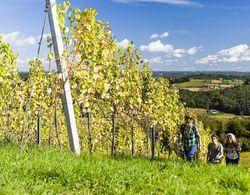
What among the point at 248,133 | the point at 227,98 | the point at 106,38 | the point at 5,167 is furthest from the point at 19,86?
the point at 227,98

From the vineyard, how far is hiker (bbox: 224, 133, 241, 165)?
3.86m

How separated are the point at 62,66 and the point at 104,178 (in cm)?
365

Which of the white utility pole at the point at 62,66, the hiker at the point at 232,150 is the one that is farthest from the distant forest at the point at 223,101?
the white utility pole at the point at 62,66

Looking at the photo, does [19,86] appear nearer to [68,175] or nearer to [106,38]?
[106,38]

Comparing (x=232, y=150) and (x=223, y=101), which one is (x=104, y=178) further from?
(x=223, y=101)

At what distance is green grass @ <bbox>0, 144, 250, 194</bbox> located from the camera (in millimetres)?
6645

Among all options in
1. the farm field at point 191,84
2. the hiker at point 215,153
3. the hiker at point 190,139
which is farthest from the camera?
the farm field at point 191,84

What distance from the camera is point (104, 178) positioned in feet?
23.3

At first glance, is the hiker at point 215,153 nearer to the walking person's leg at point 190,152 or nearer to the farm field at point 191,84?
the walking person's leg at point 190,152

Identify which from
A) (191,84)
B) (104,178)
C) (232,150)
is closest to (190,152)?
(232,150)

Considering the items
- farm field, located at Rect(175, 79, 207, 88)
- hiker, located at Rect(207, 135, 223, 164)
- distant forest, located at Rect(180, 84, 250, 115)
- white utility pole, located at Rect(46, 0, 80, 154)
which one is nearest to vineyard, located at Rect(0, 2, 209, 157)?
white utility pole, located at Rect(46, 0, 80, 154)

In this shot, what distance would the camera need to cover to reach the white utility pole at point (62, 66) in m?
9.48

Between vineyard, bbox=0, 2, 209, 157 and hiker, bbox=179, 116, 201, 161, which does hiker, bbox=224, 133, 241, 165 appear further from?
vineyard, bbox=0, 2, 209, 157

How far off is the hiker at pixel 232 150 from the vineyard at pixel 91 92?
3863mm
